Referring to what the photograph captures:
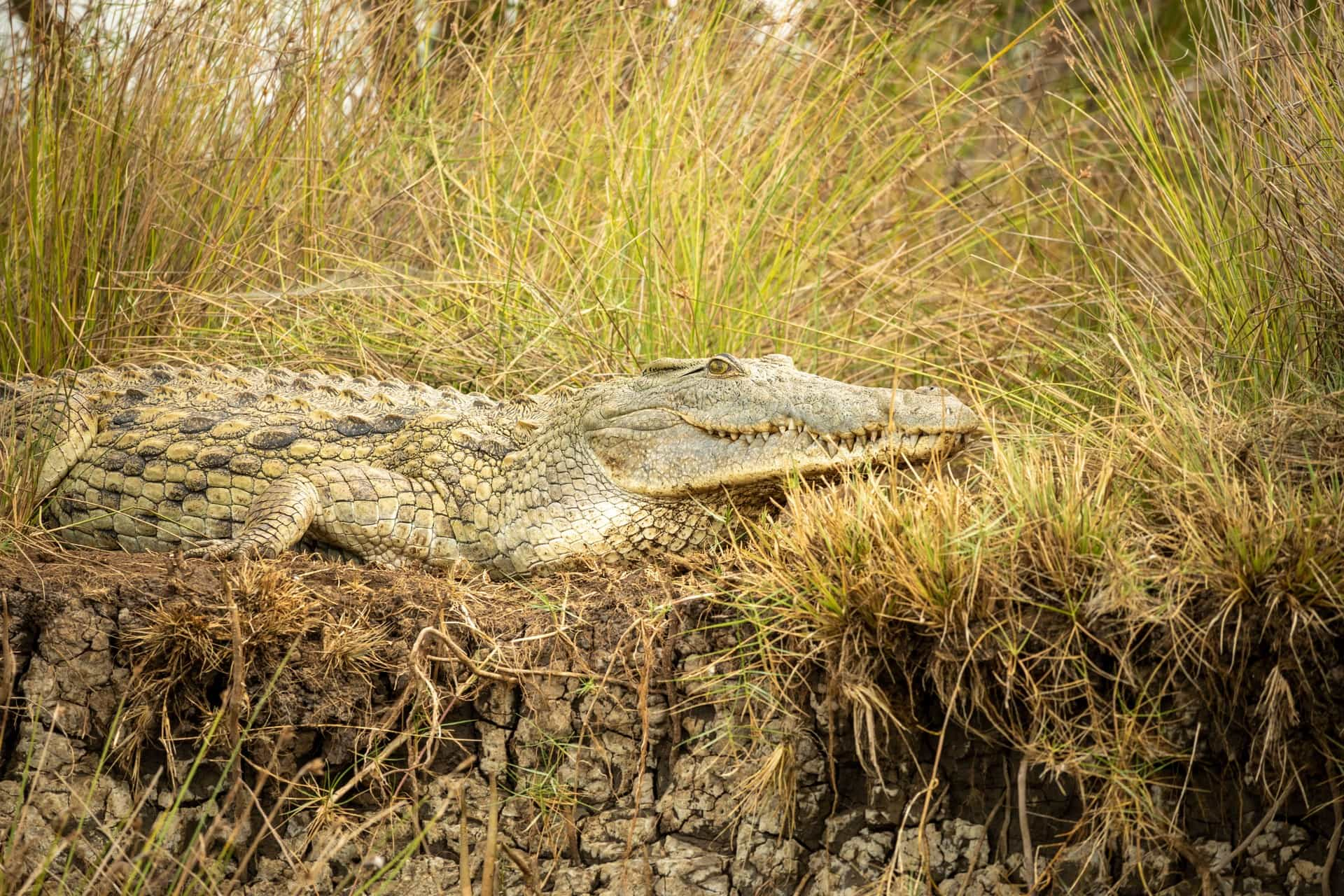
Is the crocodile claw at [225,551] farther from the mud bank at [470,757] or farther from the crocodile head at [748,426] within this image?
the crocodile head at [748,426]

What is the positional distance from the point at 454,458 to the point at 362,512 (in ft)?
1.08

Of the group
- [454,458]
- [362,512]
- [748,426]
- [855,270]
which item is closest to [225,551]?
[362,512]

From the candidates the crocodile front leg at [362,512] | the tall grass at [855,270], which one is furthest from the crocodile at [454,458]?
the tall grass at [855,270]

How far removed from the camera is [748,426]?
3.44m

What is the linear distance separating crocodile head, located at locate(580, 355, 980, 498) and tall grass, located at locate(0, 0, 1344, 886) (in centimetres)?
22

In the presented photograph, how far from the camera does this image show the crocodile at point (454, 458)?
11.1ft

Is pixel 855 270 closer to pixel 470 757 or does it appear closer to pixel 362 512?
pixel 362 512

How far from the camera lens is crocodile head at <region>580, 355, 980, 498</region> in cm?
328

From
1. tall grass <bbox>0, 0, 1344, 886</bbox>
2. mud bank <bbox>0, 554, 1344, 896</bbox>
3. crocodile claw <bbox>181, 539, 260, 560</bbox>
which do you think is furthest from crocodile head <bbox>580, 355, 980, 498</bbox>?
crocodile claw <bbox>181, 539, 260, 560</bbox>

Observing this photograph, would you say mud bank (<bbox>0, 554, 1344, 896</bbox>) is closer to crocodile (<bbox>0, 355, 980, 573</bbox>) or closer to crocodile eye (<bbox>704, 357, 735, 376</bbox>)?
crocodile (<bbox>0, 355, 980, 573</bbox>)

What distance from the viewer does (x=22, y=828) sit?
238 cm

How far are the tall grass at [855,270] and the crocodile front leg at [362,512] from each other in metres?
1.04

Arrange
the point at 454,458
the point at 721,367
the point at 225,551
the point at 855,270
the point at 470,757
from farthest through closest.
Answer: the point at 855,270 → the point at 454,458 → the point at 721,367 → the point at 225,551 → the point at 470,757

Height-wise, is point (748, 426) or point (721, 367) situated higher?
point (721, 367)
